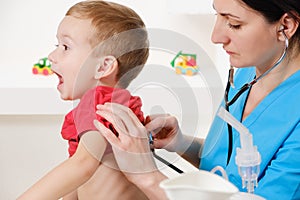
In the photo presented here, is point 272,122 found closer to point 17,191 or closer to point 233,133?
point 233,133

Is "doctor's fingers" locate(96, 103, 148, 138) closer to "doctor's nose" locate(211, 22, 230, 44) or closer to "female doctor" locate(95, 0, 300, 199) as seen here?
"female doctor" locate(95, 0, 300, 199)

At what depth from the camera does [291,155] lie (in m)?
1.16

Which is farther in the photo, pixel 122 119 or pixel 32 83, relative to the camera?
pixel 32 83

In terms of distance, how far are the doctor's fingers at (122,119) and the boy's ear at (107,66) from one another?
10 cm

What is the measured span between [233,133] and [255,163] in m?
0.43

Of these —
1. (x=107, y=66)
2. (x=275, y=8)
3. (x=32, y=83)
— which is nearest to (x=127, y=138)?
(x=107, y=66)

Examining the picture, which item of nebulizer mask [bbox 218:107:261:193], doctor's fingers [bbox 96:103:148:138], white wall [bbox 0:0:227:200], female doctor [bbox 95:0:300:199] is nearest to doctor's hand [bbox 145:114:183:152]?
female doctor [bbox 95:0:300:199]

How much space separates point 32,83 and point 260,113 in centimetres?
119

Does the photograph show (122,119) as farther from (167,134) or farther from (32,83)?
(32,83)

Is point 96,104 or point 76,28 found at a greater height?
point 76,28

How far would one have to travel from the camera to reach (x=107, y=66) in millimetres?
1228

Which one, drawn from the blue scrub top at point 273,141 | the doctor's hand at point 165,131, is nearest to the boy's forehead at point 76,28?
the doctor's hand at point 165,131

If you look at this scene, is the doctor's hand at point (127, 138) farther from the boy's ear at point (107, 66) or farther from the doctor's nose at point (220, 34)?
the doctor's nose at point (220, 34)

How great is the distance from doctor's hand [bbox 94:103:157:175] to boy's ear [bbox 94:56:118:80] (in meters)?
0.10
